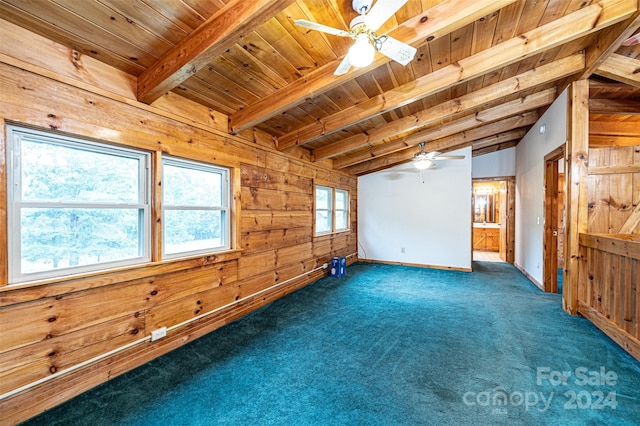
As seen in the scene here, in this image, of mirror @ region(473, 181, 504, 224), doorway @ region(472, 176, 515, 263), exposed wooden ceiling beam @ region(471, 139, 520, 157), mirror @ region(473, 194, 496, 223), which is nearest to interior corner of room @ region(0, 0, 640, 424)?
exposed wooden ceiling beam @ region(471, 139, 520, 157)

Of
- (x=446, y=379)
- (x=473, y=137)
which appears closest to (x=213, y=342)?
(x=446, y=379)

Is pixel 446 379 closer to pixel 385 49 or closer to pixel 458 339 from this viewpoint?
pixel 458 339

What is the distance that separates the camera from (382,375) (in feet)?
6.86

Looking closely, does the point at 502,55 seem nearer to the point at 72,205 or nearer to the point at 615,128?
the point at 615,128

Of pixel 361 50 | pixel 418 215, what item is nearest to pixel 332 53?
pixel 361 50

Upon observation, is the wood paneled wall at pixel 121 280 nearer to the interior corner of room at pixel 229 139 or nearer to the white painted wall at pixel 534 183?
the interior corner of room at pixel 229 139

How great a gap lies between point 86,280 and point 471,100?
176 inches

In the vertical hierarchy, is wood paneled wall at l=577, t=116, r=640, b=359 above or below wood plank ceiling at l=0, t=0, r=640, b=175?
below

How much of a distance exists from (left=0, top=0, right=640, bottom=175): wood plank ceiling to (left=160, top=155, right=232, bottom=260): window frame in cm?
53

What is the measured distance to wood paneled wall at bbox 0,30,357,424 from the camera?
1637 mm

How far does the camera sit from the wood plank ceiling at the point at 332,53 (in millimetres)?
1598

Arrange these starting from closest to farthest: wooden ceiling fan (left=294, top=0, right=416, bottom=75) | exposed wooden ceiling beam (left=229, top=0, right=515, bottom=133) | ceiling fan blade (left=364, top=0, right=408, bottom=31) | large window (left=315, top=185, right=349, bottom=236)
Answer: ceiling fan blade (left=364, top=0, right=408, bottom=31) < wooden ceiling fan (left=294, top=0, right=416, bottom=75) < exposed wooden ceiling beam (left=229, top=0, right=515, bottom=133) < large window (left=315, top=185, right=349, bottom=236)

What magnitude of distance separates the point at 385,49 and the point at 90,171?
7.78 ft

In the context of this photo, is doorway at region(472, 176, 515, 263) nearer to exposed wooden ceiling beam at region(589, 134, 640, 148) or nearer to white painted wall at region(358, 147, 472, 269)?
white painted wall at region(358, 147, 472, 269)
